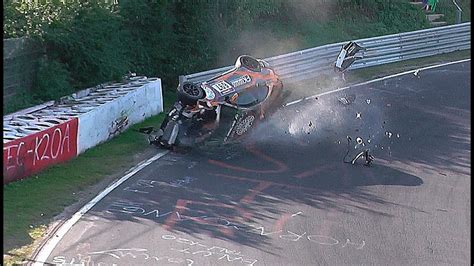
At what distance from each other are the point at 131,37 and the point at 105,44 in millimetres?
1461

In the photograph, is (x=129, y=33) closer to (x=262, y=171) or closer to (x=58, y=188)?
(x=262, y=171)

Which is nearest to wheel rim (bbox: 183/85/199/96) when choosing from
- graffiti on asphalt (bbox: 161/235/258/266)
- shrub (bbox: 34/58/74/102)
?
shrub (bbox: 34/58/74/102)

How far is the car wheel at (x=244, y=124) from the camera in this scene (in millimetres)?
16172

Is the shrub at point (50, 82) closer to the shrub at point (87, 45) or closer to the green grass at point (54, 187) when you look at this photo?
the shrub at point (87, 45)

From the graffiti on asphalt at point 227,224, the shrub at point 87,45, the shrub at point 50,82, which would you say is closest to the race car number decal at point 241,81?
the shrub at point 87,45

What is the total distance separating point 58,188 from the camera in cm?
1302

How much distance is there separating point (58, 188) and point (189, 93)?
3538mm

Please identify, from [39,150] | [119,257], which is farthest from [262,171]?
[119,257]

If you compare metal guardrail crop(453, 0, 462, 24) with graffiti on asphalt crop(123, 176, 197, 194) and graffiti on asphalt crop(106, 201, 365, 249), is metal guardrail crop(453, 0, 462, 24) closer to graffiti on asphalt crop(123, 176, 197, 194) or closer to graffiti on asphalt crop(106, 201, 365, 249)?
graffiti on asphalt crop(123, 176, 197, 194)

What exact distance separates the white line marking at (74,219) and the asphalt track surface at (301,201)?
0.31 ft

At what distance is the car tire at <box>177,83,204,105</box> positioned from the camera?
51.0 ft

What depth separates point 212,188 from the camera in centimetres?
1339

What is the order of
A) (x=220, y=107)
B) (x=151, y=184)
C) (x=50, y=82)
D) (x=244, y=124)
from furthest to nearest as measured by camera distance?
(x=50, y=82) < (x=244, y=124) < (x=220, y=107) < (x=151, y=184)

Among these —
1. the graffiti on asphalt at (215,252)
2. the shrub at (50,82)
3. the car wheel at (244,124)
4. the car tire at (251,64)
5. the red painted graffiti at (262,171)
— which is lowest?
the red painted graffiti at (262,171)
